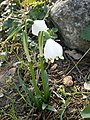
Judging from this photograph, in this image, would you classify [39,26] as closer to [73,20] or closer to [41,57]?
[41,57]

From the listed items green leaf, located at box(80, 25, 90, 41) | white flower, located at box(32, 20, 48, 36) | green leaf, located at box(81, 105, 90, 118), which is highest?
white flower, located at box(32, 20, 48, 36)

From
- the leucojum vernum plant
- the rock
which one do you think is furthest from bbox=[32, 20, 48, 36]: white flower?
the rock

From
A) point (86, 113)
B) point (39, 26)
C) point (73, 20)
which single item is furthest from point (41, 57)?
point (73, 20)

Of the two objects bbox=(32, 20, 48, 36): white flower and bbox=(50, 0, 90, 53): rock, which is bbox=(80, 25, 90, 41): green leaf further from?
bbox=(32, 20, 48, 36): white flower

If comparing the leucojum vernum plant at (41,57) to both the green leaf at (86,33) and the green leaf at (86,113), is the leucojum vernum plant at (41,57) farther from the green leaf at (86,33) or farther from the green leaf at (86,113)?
the green leaf at (86,33)

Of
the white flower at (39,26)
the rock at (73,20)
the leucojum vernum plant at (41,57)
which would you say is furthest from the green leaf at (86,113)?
the rock at (73,20)

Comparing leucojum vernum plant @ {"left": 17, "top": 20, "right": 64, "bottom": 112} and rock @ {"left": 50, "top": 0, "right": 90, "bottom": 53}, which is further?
rock @ {"left": 50, "top": 0, "right": 90, "bottom": 53}
